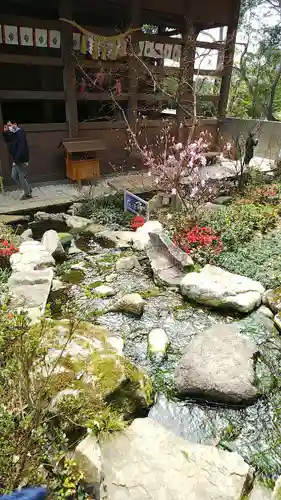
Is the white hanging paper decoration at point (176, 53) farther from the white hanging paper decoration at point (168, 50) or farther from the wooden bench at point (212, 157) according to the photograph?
the wooden bench at point (212, 157)

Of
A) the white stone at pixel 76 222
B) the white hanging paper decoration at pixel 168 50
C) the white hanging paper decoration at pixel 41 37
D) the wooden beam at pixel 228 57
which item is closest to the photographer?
the white stone at pixel 76 222

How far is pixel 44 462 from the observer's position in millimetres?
2541

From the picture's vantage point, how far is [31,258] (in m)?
6.14

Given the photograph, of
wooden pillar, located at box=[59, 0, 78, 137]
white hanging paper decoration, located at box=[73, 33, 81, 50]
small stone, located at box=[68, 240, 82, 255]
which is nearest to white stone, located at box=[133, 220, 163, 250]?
small stone, located at box=[68, 240, 82, 255]

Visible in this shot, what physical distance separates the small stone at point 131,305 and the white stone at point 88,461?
2.49 metres

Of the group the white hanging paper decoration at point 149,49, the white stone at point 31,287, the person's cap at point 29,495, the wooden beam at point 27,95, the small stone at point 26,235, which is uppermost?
A: the white hanging paper decoration at point 149,49

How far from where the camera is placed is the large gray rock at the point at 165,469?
2.67 metres

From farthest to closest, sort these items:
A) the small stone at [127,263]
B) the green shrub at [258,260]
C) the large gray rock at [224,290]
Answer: the small stone at [127,263] → the green shrub at [258,260] → the large gray rock at [224,290]

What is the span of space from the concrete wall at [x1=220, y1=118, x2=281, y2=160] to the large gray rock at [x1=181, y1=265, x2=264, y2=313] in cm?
964

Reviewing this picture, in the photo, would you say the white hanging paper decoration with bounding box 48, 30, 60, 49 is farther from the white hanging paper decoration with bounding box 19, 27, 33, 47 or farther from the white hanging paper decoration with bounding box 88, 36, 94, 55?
the white hanging paper decoration with bounding box 88, 36, 94, 55

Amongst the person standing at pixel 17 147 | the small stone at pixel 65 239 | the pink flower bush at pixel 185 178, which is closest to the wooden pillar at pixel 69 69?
the person standing at pixel 17 147

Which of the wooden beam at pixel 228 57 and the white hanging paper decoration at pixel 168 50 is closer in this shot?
the white hanging paper decoration at pixel 168 50

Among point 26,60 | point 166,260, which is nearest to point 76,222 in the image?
point 166,260

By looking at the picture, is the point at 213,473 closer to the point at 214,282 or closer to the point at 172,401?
the point at 172,401
